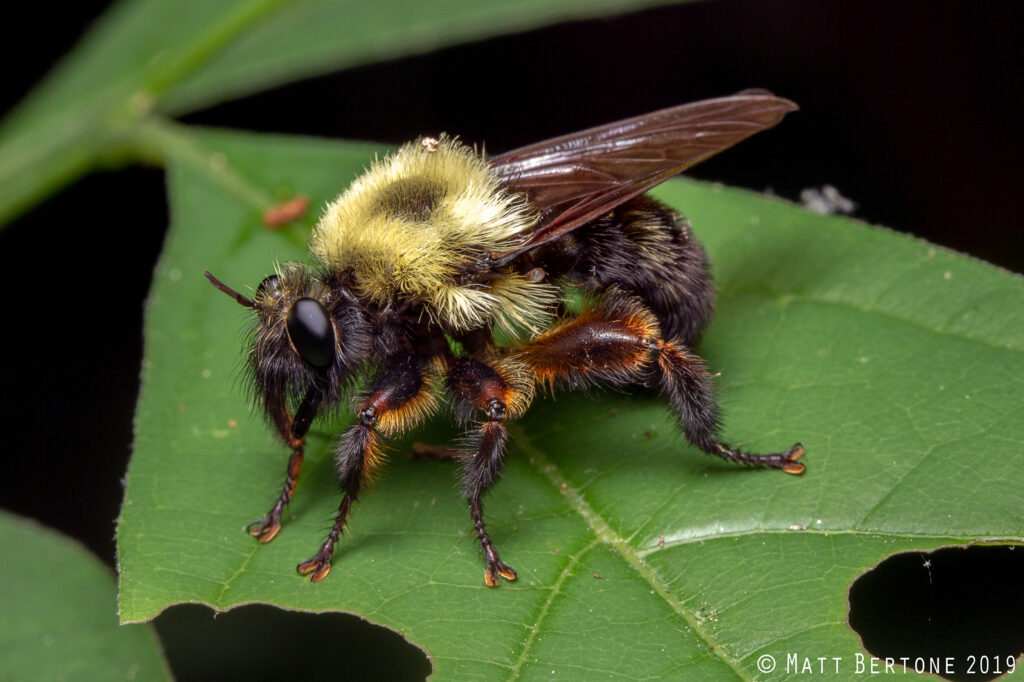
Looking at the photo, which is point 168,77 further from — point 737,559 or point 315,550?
point 737,559

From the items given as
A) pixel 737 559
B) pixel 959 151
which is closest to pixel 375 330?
pixel 737 559

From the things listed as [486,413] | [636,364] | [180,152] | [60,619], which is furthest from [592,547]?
[180,152]

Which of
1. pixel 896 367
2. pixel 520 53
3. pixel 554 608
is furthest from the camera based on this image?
pixel 520 53

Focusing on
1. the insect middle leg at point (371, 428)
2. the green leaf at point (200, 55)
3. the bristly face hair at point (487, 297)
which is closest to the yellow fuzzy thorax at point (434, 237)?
the bristly face hair at point (487, 297)

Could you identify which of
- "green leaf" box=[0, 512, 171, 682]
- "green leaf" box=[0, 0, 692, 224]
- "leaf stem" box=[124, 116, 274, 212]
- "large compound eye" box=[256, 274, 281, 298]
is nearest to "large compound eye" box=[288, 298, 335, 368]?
"large compound eye" box=[256, 274, 281, 298]

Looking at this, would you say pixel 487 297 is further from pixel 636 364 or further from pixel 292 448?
pixel 292 448

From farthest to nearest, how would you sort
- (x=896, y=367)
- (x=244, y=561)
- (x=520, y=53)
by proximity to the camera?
(x=520, y=53)
(x=896, y=367)
(x=244, y=561)

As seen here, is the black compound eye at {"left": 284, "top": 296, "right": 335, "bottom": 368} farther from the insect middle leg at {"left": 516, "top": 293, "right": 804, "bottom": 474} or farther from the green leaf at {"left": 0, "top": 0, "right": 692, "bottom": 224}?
the green leaf at {"left": 0, "top": 0, "right": 692, "bottom": 224}
